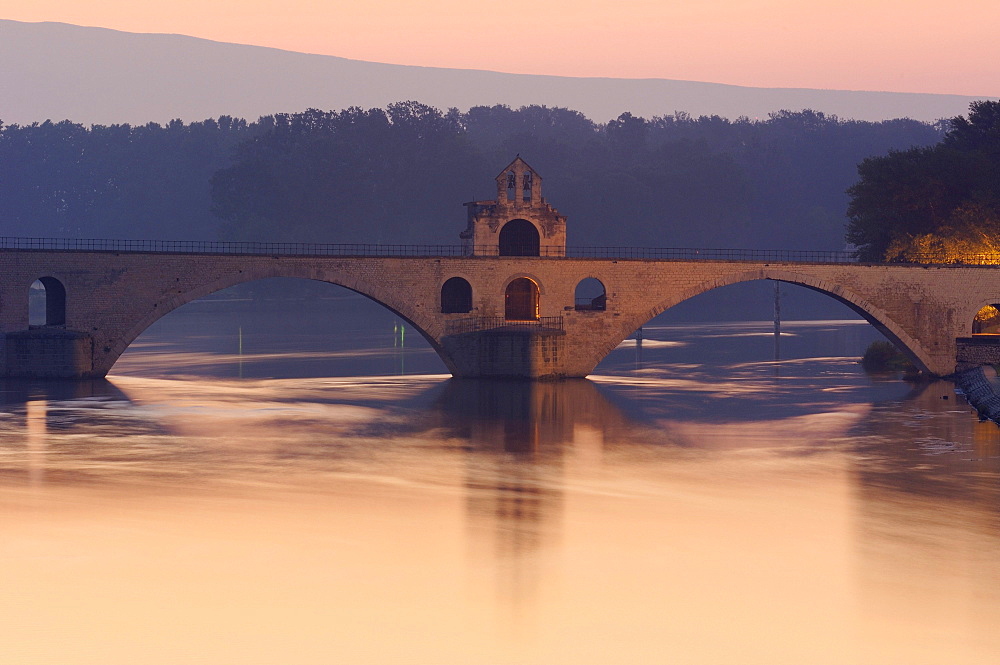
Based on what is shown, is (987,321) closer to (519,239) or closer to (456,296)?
(519,239)

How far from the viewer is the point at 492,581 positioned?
76.7ft

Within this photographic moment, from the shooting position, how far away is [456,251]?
139375mm


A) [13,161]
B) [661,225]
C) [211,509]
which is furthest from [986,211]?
[13,161]

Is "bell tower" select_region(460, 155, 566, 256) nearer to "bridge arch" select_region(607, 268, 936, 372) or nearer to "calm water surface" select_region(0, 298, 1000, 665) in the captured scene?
"bridge arch" select_region(607, 268, 936, 372)

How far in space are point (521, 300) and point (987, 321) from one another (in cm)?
2800

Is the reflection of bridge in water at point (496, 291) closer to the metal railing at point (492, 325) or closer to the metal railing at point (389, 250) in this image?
the metal railing at point (492, 325)

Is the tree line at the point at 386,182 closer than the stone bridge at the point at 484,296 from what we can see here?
No

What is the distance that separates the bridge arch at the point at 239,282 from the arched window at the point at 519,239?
611 centimetres

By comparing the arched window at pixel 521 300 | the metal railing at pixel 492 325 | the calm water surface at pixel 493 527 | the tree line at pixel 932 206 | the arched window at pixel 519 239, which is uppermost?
the tree line at pixel 932 206

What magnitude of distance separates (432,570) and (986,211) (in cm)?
5561

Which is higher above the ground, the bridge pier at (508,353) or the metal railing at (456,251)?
the metal railing at (456,251)

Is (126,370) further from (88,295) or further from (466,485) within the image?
(466,485)

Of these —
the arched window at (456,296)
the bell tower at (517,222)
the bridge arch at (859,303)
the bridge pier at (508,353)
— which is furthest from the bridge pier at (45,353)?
the bridge arch at (859,303)

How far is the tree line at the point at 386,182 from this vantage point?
142 meters
